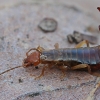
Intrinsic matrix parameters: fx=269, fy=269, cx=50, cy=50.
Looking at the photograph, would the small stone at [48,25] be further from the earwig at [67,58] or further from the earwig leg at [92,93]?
the earwig leg at [92,93]

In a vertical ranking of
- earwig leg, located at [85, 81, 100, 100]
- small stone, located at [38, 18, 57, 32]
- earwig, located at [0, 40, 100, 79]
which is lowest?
earwig leg, located at [85, 81, 100, 100]

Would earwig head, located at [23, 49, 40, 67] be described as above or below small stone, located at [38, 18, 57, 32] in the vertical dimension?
below

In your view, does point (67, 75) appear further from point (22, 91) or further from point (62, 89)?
point (22, 91)

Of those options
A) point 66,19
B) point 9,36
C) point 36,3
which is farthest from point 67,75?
point 36,3

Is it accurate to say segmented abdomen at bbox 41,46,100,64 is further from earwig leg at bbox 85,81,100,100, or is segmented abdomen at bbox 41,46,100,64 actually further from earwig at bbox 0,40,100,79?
earwig leg at bbox 85,81,100,100

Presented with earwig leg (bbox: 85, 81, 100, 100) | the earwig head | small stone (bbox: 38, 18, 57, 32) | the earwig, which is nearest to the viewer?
earwig leg (bbox: 85, 81, 100, 100)

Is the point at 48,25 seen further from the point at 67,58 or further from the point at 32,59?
the point at 32,59

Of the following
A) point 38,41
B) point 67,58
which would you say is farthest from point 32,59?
point 38,41

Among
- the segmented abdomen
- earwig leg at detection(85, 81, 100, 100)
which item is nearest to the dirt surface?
earwig leg at detection(85, 81, 100, 100)
